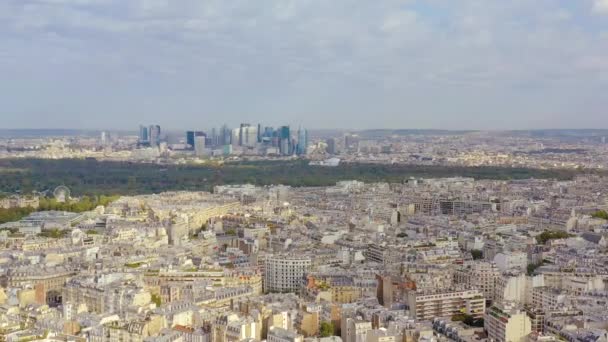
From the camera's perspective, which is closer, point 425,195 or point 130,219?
point 130,219

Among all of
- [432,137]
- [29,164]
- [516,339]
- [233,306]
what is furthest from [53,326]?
[432,137]

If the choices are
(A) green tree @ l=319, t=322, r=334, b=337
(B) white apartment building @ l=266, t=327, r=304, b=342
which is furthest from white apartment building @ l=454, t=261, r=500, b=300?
(B) white apartment building @ l=266, t=327, r=304, b=342

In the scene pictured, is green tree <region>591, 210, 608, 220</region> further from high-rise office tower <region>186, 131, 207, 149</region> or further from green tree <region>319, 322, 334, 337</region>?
high-rise office tower <region>186, 131, 207, 149</region>

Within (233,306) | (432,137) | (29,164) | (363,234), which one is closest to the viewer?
(233,306)

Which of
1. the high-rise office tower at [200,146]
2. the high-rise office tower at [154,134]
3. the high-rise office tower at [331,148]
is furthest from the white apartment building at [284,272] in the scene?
the high-rise office tower at [154,134]

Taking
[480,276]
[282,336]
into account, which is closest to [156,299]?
[282,336]

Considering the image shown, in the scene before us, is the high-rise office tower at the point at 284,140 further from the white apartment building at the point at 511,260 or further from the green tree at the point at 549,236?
the white apartment building at the point at 511,260

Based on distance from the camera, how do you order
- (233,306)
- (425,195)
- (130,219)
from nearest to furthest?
(233,306) < (130,219) < (425,195)

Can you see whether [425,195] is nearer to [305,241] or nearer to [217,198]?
[217,198]
